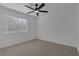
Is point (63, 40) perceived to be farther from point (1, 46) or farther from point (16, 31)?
point (1, 46)

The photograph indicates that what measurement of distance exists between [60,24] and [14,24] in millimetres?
2619

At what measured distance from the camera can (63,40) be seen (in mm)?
4023

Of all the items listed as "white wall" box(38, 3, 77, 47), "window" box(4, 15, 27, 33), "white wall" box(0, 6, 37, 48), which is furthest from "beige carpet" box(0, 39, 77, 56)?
"window" box(4, 15, 27, 33)

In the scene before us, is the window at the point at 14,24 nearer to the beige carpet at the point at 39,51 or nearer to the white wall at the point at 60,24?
the beige carpet at the point at 39,51

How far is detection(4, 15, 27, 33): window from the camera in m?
4.00

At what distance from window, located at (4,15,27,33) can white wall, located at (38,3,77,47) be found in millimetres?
1309

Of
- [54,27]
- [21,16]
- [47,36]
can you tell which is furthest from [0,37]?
[54,27]

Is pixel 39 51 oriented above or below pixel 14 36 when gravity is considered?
below

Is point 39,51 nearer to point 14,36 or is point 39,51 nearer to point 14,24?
point 14,36

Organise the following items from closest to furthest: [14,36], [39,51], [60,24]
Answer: [39,51] < [60,24] < [14,36]

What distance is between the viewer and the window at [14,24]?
4.00 metres

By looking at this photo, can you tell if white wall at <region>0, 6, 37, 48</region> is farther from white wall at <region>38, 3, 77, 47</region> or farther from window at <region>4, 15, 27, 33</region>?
white wall at <region>38, 3, 77, 47</region>

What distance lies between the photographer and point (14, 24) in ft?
14.5

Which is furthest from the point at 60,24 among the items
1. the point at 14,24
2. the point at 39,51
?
the point at 14,24
